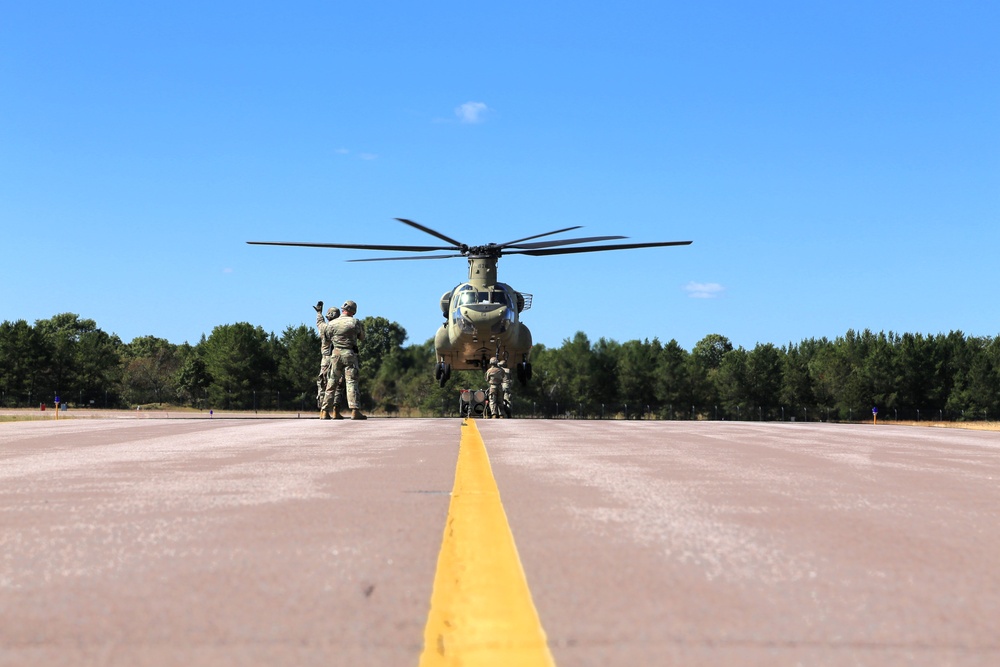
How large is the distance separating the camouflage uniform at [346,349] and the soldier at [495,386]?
10.3 m

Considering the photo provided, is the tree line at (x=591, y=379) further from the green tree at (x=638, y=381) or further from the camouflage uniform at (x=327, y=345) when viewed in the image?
the camouflage uniform at (x=327, y=345)

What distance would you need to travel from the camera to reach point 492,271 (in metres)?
45.0

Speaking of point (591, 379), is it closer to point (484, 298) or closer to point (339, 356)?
point (484, 298)

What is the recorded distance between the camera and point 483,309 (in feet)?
127

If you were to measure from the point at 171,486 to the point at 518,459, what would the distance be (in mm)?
3408

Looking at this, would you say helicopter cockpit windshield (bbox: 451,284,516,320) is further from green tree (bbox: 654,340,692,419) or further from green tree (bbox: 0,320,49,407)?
green tree (bbox: 654,340,692,419)

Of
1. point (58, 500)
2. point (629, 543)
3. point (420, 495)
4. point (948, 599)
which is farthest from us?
point (420, 495)

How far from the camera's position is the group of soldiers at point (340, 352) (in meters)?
19.1

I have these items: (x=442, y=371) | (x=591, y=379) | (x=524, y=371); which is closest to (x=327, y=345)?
(x=442, y=371)

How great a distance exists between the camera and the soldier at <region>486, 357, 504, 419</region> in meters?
29.6

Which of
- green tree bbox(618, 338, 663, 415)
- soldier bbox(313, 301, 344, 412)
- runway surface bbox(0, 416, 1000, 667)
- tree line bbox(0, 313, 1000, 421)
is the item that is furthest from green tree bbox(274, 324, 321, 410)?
runway surface bbox(0, 416, 1000, 667)

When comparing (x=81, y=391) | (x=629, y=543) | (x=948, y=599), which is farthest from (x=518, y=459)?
(x=81, y=391)

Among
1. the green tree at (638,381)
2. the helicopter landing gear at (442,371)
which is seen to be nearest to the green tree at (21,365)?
the green tree at (638,381)

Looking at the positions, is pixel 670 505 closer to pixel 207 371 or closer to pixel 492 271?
pixel 492 271
